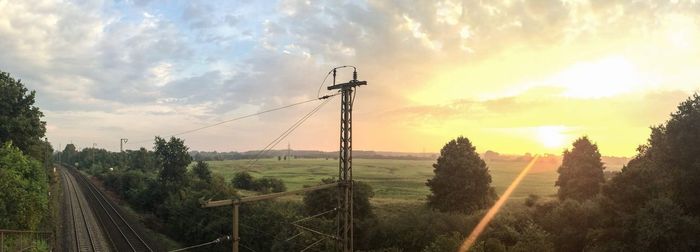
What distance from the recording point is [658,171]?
113ft

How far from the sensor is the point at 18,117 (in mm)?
48625

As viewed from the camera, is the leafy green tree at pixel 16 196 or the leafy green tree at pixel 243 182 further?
the leafy green tree at pixel 243 182

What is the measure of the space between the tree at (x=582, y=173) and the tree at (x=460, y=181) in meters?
9.42

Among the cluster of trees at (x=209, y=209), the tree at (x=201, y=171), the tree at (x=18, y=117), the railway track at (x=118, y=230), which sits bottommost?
the railway track at (x=118, y=230)

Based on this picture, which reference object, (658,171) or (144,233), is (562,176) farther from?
(144,233)

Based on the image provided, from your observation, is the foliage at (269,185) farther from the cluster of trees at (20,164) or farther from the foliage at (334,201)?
the cluster of trees at (20,164)

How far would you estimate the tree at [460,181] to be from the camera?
5466 cm

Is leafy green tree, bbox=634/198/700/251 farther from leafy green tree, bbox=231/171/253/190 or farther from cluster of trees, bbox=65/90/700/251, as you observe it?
leafy green tree, bbox=231/171/253/190

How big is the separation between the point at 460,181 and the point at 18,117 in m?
52.1

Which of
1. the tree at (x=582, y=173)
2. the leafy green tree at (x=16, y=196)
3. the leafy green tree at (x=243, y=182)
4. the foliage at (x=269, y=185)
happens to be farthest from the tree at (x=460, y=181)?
A: the leafy green tree at (x=243, y=182)

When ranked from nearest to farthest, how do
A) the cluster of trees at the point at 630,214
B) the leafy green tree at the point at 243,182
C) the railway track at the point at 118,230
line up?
Answer: the cluster of trees at the point at 630,214
the railway track at the point at 118,230
the leafy green tree at the point at 243,182

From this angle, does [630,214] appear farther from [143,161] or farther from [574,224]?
[143,161]

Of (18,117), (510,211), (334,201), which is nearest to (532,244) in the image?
(510,211)

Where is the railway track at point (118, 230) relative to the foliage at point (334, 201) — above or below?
below
